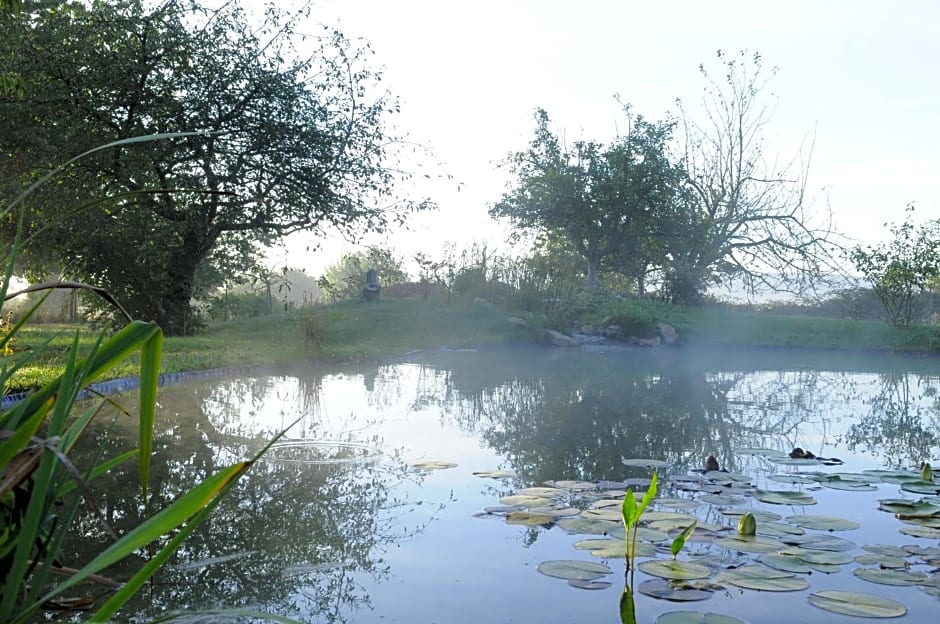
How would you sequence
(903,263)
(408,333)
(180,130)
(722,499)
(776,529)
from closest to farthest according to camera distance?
1. (776,529)
2. (722,499)
3. (180,130)
4. (408,333)
5. (903,263)

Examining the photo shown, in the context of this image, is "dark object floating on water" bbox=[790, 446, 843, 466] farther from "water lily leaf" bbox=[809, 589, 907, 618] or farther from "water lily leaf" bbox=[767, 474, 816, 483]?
"water lily leaf" bbox=[809, 589, 907, 618]

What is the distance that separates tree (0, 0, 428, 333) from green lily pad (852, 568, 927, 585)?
8446 mm

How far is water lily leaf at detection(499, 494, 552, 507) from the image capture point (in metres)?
3.31

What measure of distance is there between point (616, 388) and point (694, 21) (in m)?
7.16

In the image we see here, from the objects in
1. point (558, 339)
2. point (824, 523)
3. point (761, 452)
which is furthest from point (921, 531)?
point (558, 339)

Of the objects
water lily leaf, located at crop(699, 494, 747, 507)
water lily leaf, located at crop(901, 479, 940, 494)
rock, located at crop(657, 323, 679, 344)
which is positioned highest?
rock, located at crop(657, 323, 679, 344)

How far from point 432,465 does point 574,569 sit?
1.76 meters

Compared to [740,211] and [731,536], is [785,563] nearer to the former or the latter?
[731,536]

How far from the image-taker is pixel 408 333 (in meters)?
12.6

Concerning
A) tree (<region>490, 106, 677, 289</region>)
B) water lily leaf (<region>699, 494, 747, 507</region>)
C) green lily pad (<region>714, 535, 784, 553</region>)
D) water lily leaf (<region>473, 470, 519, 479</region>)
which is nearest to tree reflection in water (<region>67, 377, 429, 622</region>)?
water lily leaf (<region>473, 470, 519, 479</region>)

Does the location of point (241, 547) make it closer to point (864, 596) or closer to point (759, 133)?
point (864, 596)

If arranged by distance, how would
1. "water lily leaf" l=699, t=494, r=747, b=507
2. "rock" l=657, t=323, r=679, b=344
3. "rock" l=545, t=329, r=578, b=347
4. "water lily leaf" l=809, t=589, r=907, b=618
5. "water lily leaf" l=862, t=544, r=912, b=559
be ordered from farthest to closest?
"rock" l=657, t=323, r=679, b=344, "rock" l=545, t=329, r=578, b=347, "water lily leaf" l=699, t=494, r=747, b=507, "water lily leaf" l=862, t=544, r=912, b=559, "water lily leaf" l=809, t=589, r=907, b=618

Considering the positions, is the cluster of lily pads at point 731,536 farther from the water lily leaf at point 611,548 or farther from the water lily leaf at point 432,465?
the water lily leaf at point 432,465

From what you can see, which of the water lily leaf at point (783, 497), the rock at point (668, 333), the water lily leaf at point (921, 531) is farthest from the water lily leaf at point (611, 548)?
the rock at point (668, 333)
